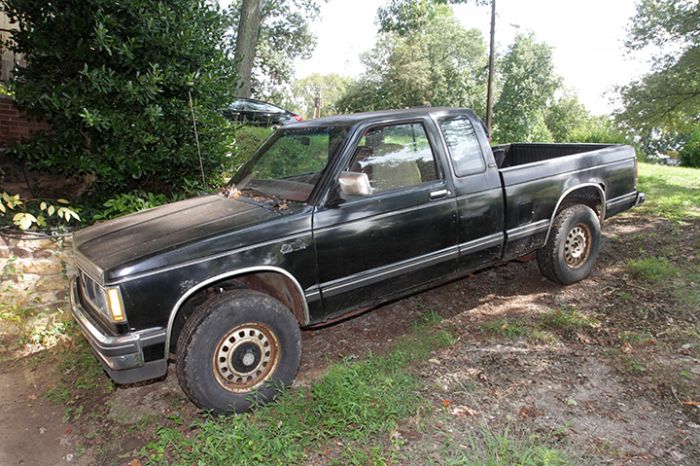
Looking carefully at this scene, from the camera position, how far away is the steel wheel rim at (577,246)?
5094 mm

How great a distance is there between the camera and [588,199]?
5.31 metres

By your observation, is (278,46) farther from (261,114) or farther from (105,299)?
(105,299)

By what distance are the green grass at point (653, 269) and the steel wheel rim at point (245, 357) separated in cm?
432

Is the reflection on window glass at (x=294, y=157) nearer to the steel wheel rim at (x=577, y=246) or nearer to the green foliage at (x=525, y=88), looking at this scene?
the steel wheel rim at (x=577, y=246)

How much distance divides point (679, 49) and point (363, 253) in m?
16.5

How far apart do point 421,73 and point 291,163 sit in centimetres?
3083

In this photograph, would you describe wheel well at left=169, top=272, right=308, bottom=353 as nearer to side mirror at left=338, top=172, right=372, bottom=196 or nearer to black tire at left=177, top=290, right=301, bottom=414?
black tire at left=177, top=290, right=301, bottom=414

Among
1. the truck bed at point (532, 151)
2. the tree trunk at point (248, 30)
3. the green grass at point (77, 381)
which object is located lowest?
the green grass at point (77, 381)

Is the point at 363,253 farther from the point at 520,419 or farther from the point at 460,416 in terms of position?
the point at 520,419

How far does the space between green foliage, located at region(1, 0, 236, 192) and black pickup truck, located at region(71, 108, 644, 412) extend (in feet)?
4.64

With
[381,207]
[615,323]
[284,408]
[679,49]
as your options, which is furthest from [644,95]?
[284,408]

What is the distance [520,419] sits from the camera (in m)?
3.06

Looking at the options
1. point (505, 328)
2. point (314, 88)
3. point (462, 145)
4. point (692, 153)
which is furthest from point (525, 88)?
point (505, 328)

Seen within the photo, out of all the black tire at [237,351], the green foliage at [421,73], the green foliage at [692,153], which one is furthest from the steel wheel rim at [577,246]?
the green foliage at [421,73]
